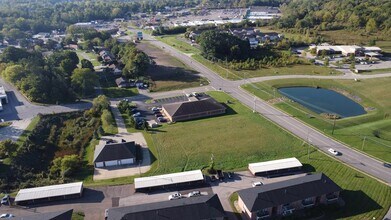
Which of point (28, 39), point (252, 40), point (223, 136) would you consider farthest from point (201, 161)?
point (28, 39)

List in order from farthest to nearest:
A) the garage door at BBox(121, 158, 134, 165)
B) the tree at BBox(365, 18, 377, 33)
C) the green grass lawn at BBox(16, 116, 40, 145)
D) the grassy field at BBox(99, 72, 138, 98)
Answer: the tree at BBox(365, 18, 377, 33) → the grassy field at BBox(99, 72, 138, 98) → the green grass lawn at BBox(16, 116, 40, 145) → the garage door at BBox(121, 158, 134, 165)

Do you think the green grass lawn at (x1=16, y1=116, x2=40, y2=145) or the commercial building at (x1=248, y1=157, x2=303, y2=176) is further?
the green grass lawn at (x1=16, y1=116, x2=40, y2=145)

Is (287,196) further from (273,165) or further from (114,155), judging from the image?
(114,155)

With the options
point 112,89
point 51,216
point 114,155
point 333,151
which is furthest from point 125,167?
point 112,89

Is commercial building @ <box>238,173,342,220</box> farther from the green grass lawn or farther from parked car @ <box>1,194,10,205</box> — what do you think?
the green grass lawn

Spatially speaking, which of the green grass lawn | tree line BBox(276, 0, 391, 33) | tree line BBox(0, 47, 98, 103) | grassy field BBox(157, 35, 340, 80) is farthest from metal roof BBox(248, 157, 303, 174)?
tree line BBox(276, 0, 391, 33)

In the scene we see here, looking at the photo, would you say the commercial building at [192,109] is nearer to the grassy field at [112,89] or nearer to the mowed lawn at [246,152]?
the mowed lawn at [246,152]

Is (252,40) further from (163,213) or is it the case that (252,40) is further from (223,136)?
(163,213)
